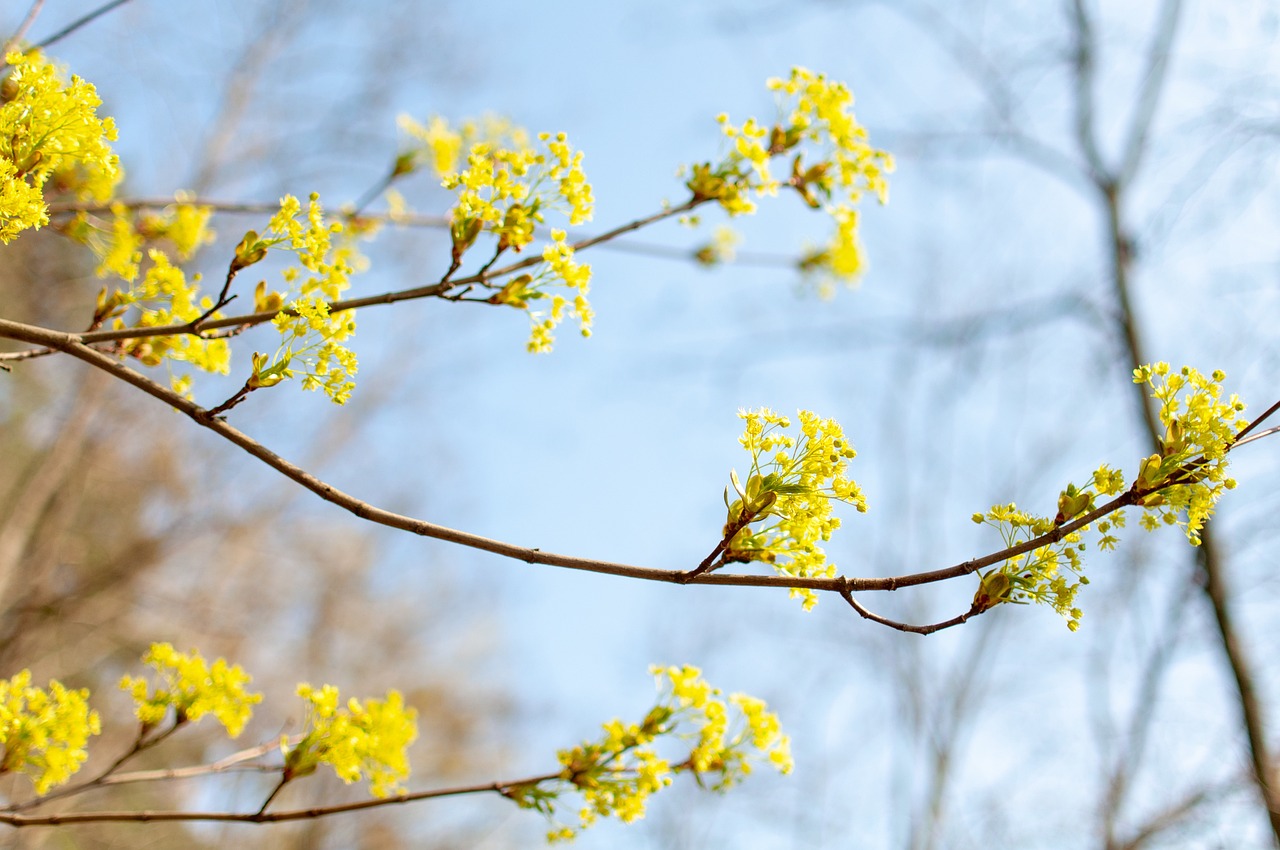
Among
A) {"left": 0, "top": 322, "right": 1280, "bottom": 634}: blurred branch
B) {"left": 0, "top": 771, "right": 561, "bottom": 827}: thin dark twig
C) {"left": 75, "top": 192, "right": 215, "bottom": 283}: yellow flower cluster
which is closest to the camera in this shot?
{"left": 0, "top": 322, "right": 1280, "bottom": 634}: blurred branch

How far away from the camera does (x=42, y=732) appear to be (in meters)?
1.94

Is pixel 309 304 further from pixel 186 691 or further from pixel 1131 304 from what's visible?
pixel 1131 304

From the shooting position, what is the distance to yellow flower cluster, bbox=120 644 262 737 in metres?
2.15

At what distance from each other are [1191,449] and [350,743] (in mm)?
1792

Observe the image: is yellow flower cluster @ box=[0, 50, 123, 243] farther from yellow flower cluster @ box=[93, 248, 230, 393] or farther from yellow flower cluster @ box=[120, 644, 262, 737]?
yellow flower cluster @ box=[120, 644, 262, 737]

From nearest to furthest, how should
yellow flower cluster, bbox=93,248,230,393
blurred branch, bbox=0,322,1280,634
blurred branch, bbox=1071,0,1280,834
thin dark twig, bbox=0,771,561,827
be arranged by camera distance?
blurred branch, bbox=0,322,1280,634 → thin dark twig, bbox=0,771,561,827 → yellow flower cluster, bbox=93,248,230,393 → blurred branch, bbox=1071,0,1280,834

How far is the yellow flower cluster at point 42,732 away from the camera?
1917 millimetres

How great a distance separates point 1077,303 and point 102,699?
9.81 metres

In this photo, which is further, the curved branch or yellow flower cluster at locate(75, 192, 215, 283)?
yellow flower cluster at locate(75, 192, 215, 283)

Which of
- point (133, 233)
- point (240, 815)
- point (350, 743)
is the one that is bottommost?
point (240, 815)

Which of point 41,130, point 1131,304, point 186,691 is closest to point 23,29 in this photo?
point 41,130

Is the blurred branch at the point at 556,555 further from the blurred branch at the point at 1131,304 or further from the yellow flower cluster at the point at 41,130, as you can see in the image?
the blurred branch at the point at 1131,304

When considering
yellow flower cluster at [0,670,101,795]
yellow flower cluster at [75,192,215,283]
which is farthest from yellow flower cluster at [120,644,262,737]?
yellow flower cluster at [75,192,215,283]

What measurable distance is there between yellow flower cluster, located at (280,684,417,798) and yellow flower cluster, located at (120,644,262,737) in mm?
Answer: 219
